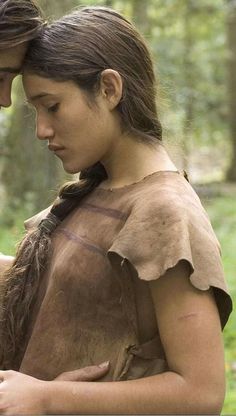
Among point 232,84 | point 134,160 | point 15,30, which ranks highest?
point 15,30

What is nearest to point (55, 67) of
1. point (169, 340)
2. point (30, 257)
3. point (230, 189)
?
point (30, 257)

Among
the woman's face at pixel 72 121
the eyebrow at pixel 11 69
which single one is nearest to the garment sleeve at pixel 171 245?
the woman's face at pixel 72 121

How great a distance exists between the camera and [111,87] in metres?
2.19

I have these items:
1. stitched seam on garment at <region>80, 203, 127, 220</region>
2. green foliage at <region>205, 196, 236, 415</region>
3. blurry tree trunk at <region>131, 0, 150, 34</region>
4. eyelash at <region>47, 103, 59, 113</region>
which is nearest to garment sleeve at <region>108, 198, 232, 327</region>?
stitched seam on garment at <region>80, 203, 127, 220</region>

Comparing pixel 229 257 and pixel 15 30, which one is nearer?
pixel 15 30

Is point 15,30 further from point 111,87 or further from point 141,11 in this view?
point 141,11

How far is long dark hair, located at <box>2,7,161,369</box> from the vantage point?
7.11 ft

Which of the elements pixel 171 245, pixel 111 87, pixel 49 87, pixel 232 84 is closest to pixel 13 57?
pixel 49 87

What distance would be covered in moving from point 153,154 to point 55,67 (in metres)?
0.33

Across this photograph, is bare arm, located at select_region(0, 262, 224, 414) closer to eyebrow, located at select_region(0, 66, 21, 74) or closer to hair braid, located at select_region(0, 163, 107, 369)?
hair braid, located at select_region(0, 163, 107, 369)

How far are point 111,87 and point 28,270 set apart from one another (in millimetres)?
550

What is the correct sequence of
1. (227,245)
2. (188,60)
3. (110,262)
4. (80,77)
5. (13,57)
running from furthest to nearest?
(188,60)
(227,245)
(13,57)
(80,77)
(110,262)

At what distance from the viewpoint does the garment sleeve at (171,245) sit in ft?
6.39

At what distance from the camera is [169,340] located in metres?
1.95
